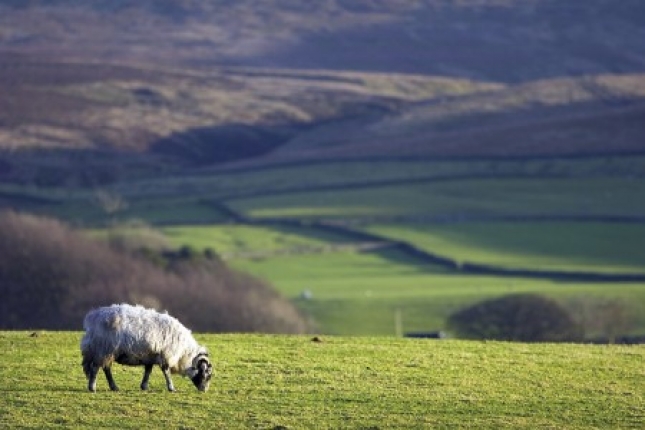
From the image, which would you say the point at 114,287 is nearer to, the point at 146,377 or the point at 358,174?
the point at 146,377

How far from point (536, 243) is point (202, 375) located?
73.7 m

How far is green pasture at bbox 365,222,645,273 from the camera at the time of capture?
289ft

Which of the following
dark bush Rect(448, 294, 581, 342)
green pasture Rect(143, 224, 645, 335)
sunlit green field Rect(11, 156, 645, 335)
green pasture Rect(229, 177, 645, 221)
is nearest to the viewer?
dark bush Rect(448, 294, 581, 342)

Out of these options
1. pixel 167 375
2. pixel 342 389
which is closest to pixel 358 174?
pixel 342 389

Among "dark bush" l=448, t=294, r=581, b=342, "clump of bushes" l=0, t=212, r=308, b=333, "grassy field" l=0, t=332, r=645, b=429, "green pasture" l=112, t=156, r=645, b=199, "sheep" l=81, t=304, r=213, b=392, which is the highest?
"sheep" l=81, t=304, r=213, b=392

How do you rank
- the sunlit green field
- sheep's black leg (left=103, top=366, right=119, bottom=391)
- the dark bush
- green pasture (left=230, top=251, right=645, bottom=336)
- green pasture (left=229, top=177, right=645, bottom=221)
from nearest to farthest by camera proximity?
sheep's black leg (left=103, top=366, right=119, bottom=391) < the dark bush < green pasture (left=230, top=251, right=645, bottom=336) < the sunlit green field < green pasture (left=229, top=177, right=645, bottom=221)

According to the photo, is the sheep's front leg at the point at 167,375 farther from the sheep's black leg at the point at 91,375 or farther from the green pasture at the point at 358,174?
the green pasture at the point at 358,174

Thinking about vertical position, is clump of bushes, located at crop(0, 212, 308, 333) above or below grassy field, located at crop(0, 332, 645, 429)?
below

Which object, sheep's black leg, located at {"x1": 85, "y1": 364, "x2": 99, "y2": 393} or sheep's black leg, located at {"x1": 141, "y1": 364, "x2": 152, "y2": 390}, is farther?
sheep's black leg, located at {"x1": 141, "y1": 364, "x2": 152, "y2": 390}

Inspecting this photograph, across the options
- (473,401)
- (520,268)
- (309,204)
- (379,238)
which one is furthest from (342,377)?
(309,204)

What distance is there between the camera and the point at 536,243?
9469cm

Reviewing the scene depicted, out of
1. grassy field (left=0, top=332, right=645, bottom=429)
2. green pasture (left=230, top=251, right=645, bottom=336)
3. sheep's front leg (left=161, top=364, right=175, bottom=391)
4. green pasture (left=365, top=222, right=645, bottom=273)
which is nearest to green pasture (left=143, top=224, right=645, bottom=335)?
green pasture (left=230, top=251, right=645, bottom=336)

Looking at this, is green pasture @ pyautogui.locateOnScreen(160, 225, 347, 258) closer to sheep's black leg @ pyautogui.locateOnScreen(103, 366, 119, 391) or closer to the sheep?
the sheep

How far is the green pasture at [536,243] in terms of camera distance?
88.0 m
